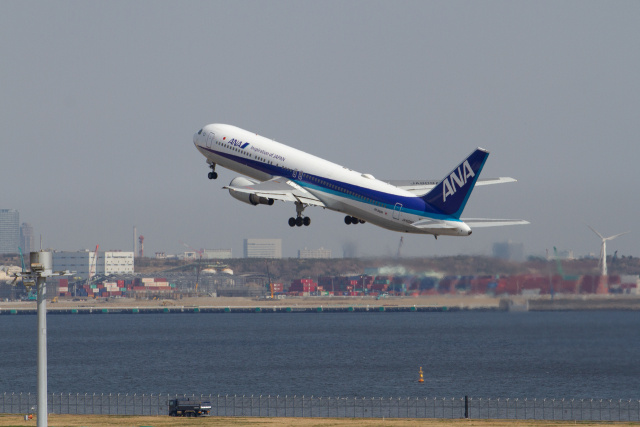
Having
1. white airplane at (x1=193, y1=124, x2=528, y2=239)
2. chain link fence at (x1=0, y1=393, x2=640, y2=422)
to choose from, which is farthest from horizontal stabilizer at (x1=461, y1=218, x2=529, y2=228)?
chain link fence at (x1=0, y1=393, x2=640, y2=422)

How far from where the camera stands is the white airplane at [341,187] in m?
81.0

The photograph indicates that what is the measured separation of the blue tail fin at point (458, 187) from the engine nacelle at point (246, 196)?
51.4 ft

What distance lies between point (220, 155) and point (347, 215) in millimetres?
16546

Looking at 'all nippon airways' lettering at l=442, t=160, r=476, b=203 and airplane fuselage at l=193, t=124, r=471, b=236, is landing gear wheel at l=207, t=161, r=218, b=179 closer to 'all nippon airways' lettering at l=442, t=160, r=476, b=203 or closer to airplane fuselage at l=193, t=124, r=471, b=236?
airplane fuselage at l=193, t=124, r=471, b=236

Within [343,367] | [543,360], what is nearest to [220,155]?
[343,367]

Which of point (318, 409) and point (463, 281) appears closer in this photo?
point (318, 409)

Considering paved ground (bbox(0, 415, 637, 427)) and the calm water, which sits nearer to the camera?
paved ground (bbox(0, 415, 637, 427))

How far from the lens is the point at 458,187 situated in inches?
3199

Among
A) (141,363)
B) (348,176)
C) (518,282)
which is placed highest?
(348,176)

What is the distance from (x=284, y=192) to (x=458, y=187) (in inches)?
633

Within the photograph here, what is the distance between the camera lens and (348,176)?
8681 cm

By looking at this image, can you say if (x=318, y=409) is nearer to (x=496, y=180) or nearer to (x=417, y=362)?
(x=496, y=180)

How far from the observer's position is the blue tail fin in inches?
3182

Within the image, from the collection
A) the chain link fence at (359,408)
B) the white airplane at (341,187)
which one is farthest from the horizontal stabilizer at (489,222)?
the chain link fence at (359,408)
